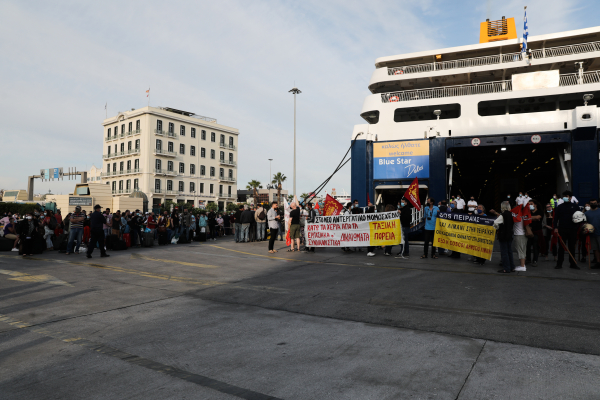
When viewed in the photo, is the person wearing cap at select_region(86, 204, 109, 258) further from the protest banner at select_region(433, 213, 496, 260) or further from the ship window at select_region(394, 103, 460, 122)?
the ship window at select_region(394, 103, 460, 122)

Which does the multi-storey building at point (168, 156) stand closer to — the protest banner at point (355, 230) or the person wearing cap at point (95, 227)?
the person wearing cap at point (95, 227)

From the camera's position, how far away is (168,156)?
61.2 m

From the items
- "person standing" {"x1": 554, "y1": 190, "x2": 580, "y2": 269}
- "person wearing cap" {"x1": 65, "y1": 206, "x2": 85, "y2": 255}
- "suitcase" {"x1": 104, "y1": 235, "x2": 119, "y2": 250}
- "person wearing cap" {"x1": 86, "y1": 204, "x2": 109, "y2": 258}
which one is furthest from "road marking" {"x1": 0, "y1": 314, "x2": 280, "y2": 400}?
"suitcase" {"x1": 104, "y1": 235, "x2": 119, "y2": 250}

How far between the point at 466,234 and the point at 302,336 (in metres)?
8.12

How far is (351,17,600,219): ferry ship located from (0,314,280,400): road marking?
1537cm

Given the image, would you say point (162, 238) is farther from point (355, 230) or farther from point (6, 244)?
point (355, 230)

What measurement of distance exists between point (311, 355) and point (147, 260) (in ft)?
30.7

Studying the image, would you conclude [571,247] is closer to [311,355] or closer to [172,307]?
[311,355]

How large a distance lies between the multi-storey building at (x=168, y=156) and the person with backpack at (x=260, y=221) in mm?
44818

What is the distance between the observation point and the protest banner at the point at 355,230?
12.3 meters

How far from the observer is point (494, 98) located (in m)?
18.1

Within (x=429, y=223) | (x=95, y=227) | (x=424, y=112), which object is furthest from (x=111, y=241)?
(x=424, y=112)

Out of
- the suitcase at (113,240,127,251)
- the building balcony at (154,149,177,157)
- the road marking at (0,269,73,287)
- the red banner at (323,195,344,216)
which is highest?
the building balcony at (154,149,177,157)

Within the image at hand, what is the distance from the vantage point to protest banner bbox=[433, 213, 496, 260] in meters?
10.5
